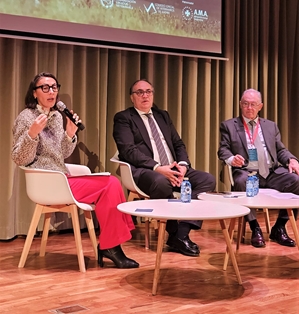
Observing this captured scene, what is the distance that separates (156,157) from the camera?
4250 millimetres

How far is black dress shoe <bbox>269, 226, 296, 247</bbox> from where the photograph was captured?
4.13 meters

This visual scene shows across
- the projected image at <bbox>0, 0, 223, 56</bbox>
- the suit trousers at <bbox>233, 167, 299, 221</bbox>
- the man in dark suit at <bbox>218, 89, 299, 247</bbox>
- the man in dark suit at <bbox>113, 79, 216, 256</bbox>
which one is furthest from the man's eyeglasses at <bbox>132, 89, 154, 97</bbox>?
the suit trousers at <bbox>233, 167, 299, 221</bbox>

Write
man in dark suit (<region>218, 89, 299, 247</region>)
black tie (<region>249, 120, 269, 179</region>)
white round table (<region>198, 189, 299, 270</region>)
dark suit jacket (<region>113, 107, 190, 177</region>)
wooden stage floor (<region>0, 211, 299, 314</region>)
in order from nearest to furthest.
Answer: wooden stage floor (<region>0, 211, 299, 314</region>) < white round table (<region>198, 189, 299, 270</region>) < dark suit jacket (<region>113, 107, 190, 177</region>) < man in dark suit (<region>218, 89, 299, 247</region>) < black tie (<region>249, 120, 269, 179</region>)

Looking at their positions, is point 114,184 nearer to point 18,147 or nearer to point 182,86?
point 18,147

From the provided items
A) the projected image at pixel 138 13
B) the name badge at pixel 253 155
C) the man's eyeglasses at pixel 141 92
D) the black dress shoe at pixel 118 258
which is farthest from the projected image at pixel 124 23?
the black dress shoe at pixel 118 258

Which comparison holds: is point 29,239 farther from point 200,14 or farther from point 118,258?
point 200,14

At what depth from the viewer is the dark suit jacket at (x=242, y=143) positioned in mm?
4551

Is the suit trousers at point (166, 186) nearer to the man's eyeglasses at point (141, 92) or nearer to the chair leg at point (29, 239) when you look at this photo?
the man's eyeglasses at point (141, 92)

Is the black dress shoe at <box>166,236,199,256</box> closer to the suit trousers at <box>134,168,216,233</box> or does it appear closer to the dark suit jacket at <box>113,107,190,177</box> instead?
the suit trousers at <box>134,168,216,233</box>

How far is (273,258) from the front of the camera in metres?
3.71

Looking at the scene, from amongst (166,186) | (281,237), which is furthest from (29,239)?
(281,237)

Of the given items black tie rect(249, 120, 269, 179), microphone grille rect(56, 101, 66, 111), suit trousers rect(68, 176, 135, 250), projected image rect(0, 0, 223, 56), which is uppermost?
projected image rect(0, 0, 223, 56)

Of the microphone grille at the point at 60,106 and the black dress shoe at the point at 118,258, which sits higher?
the microphone grille at the point at 60,106

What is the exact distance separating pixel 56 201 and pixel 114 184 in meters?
0.37
